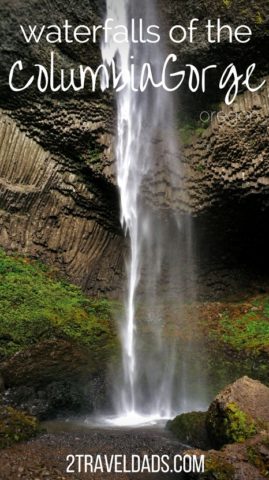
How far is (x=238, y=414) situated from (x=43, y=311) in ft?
17.6

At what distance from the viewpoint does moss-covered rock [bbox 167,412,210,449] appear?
18.5ft

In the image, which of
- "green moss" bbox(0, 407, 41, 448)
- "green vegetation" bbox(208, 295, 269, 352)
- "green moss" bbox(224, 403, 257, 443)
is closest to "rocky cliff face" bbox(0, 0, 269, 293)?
"green vegetation" bbox(208, 295, 269, 352)

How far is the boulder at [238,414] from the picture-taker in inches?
198

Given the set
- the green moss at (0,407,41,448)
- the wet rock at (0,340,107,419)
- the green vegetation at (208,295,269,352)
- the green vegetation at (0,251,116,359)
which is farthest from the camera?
the green vegetation at (208,295,269,352)

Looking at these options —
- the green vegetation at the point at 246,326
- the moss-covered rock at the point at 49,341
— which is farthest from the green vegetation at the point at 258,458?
the green vegetation at the point at 246,326

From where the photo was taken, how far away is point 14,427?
17.7 feet

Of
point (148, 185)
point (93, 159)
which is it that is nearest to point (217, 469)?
point (148, 185)

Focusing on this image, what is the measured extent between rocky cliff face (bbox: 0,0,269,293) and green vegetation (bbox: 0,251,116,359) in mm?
775

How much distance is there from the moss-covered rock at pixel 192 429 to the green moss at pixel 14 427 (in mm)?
1841

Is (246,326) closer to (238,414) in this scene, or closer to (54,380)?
(54,380)

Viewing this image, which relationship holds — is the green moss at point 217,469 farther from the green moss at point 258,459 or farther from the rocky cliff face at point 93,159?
the rocky cliff face at point 93,159

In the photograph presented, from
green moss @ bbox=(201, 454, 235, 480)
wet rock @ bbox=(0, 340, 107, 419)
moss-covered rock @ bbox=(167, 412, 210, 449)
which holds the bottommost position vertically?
green moss @ bbox=(201, 454, 235, 480)

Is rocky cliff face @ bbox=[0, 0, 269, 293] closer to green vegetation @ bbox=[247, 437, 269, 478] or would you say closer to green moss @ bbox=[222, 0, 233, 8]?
green moss @ bbox=[222, 0, 233, 8]

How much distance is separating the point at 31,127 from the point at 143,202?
3531mm
